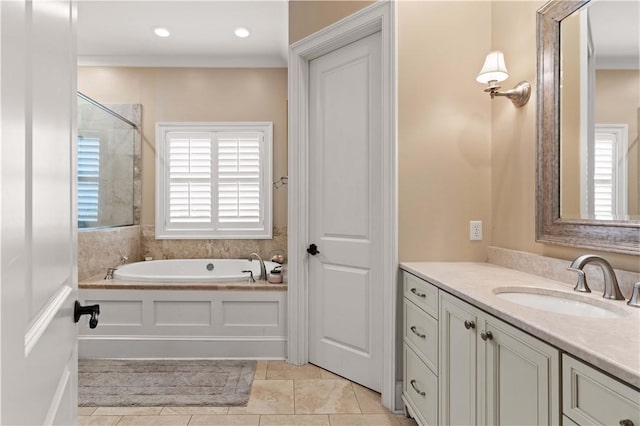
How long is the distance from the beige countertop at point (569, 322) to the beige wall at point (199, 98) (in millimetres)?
2866

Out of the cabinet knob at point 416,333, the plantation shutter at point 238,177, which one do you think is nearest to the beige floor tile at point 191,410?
the cabinet knob at point 416,333

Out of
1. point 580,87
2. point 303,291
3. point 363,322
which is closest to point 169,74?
point 303,291

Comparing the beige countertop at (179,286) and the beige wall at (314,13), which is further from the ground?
the beige wall at (314,13)

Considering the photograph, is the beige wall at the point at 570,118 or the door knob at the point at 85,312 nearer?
the door knob at the point at 85,312

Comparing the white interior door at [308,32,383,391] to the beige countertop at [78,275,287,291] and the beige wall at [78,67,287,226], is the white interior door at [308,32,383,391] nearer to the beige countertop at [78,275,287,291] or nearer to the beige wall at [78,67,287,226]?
the beige countertop at [78,275,287,291]

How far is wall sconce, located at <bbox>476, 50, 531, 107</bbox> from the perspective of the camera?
1.87m

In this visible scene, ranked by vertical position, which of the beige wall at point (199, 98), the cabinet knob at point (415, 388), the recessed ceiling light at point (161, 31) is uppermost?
the recessed ceiling light at point (161, 31)

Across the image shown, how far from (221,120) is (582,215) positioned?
365cm

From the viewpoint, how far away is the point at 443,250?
218 cm

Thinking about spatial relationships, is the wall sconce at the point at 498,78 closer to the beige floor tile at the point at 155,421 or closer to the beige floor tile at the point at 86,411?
the beige floor tile at the point at 155,421

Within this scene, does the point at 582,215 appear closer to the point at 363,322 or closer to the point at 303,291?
the point at 363,322

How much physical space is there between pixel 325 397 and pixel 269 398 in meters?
0.35

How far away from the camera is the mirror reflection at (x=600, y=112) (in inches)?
53.1

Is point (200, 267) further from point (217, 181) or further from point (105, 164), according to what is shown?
point (105, 164)
